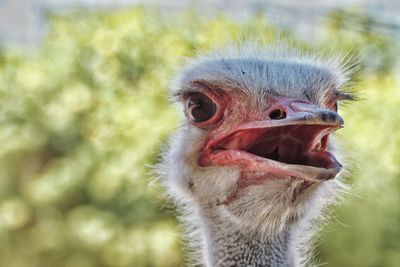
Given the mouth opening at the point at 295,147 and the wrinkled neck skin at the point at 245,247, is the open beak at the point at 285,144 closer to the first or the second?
the mouth opening at the point at 295,147

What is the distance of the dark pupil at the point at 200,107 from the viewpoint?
159cm

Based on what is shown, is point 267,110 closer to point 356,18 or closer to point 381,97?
point 381,97

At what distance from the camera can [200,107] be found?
5.29ft

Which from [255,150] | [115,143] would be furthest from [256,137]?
[115,143]

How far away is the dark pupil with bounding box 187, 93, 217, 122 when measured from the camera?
159 cm

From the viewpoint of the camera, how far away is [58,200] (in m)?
4.18

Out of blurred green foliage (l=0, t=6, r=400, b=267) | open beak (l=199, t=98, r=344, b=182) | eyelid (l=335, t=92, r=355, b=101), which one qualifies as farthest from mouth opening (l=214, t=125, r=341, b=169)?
blurred green foliage (l=0, t=6, r=400, b=267)

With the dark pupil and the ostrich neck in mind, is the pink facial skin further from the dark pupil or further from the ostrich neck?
the ostrich neck

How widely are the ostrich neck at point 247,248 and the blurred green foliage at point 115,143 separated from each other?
59.9 inches

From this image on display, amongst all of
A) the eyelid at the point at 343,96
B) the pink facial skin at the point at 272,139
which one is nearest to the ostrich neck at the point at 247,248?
the pink facial skin at the point at 272,139

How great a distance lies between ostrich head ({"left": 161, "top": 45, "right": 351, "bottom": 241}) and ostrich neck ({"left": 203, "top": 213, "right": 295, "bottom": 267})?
20 millimetres

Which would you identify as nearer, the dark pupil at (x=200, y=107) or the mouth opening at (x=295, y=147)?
the mouth opening at (x=295, y=147)

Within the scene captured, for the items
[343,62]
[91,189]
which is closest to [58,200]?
[91,189]

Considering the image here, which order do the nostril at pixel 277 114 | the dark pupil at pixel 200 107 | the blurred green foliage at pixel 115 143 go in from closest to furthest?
the nostril at pixel 277 114 → the dark pupil at pixel 200 107 → the blurred green foliage at pixel 115 143
